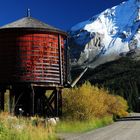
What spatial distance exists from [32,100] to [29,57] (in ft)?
11.1

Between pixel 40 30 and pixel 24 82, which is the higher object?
pixel 40 30

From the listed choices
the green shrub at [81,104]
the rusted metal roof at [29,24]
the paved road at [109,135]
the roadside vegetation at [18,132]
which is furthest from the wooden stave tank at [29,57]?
the roadside vegetation at [18,132]

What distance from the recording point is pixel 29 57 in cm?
4103

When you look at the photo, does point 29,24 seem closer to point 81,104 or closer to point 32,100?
point 32,100

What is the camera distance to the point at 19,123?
25297 mm

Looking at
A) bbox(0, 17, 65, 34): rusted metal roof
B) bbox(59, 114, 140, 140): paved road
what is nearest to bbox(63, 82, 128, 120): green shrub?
bbox(0, 17, 65, 34): rusted metal roof

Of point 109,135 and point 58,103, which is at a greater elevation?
point 58,103

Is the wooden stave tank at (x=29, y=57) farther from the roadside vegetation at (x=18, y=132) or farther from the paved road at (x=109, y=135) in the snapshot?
the roadside vegetation at (x=18, y=132)

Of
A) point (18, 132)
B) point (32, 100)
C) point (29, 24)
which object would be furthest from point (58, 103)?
point (18, 132)

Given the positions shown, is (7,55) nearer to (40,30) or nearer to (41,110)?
(40,30)

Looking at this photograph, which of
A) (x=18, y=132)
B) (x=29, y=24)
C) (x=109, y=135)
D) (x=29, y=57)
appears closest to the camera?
(x=18, y=132)

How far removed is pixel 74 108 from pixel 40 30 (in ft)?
32.6

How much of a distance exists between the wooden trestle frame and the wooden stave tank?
3.03ft

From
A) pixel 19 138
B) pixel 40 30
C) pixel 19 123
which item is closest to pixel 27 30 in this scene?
pixel 40 30
